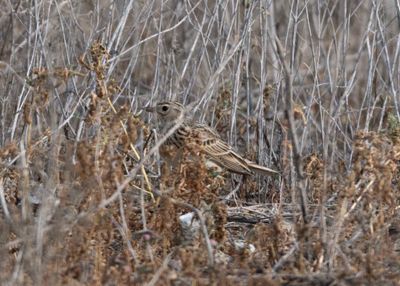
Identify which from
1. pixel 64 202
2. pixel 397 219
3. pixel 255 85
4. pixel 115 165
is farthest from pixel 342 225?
pixel 255 85

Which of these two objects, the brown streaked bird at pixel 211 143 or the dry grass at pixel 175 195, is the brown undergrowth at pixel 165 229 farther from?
the brown streaked bird at pixel 211 143

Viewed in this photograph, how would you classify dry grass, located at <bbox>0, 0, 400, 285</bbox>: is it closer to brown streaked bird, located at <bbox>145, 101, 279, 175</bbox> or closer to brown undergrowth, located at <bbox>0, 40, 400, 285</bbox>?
brown undergrowth, located at <bbox>0, 40, 400, 285</bbox>

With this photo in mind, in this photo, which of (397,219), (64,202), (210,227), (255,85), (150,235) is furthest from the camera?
(255,85)

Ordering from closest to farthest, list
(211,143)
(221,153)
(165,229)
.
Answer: (165,229) < (211,143) < (221,153)

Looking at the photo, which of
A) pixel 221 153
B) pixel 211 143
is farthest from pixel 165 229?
pixel 221 153

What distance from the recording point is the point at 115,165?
473cm

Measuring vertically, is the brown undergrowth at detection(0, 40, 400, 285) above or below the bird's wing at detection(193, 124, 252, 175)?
above

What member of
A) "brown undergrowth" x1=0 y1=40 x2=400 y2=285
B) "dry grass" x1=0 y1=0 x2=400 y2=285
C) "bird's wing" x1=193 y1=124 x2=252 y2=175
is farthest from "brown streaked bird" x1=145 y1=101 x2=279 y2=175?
"brown undergrowth" x1=0 y1=40 x2=400 y2=285

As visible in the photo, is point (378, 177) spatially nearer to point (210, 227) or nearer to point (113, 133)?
point (210, 227)

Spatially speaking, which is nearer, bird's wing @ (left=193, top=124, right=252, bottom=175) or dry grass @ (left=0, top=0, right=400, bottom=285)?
dry grass @ (left=0, top=0, right=400, bottom=285)

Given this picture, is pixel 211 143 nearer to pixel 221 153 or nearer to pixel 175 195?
pixel 221 153

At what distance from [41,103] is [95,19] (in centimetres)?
195

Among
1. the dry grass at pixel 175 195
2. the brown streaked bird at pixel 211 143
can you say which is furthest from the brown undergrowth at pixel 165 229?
the brown streaked bird at pixel 211 143

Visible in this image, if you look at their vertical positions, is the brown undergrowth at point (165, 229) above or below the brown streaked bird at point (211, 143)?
above
